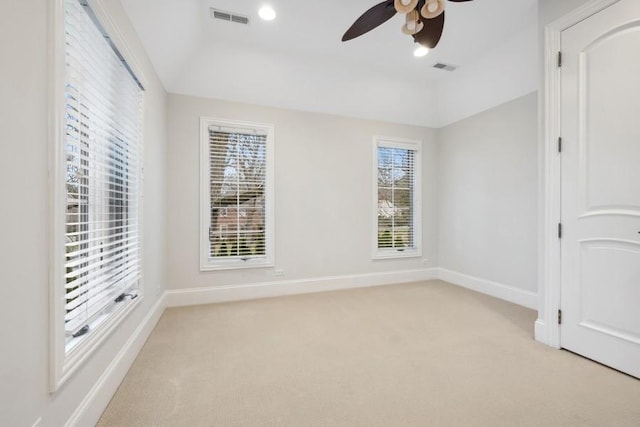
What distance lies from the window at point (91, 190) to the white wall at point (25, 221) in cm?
7

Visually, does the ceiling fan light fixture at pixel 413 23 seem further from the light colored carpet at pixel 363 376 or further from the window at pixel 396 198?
the light colored carpet at pixel 363 376

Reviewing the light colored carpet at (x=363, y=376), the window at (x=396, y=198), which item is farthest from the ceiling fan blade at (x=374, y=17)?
the light colored carpet at (x=363, y=376)

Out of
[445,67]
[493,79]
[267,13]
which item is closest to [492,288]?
[493,79]

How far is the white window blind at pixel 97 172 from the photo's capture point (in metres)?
1.45

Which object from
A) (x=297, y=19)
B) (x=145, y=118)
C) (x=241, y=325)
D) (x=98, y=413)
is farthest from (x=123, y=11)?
(x=241, y=325)

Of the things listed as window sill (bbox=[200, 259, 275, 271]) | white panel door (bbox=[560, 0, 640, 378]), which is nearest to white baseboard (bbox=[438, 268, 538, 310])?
white panel door (bbox=[560, 0, 640, 378])

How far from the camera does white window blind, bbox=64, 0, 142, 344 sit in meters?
1.45

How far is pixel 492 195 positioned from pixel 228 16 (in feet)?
12.5

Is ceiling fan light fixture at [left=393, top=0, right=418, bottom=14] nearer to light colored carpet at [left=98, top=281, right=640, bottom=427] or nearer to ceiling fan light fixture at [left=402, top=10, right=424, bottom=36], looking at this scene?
ceiling fan light fixture at [left=402, top=10, right=424, bottom=36]

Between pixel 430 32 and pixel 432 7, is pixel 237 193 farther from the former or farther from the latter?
pixel 432 7

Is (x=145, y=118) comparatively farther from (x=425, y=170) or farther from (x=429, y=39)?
(x=425, y=170)

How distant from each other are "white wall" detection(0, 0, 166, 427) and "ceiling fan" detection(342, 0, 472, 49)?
6.07ft

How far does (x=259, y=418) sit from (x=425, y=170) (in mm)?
4257

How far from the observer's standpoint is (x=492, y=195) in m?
3.95
